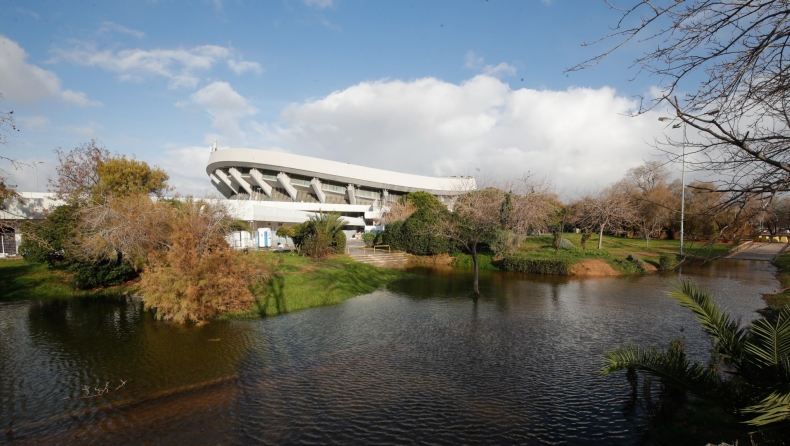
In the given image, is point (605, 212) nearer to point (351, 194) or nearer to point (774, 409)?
point (774, 409)

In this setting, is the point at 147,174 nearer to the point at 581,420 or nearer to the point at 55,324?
the point at 55,324

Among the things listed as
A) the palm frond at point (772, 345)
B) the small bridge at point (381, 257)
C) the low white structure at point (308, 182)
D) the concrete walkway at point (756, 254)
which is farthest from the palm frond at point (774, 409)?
the low white structure at point (308, 182)

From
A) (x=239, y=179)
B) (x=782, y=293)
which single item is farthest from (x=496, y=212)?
(x=239, y=179)

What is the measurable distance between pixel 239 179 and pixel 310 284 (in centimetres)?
4442

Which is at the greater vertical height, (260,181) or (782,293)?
(260,181)

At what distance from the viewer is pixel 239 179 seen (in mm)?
56156

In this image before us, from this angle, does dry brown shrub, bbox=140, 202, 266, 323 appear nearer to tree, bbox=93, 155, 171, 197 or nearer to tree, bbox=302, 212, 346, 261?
tree, bbox=302, 212, 346, 261

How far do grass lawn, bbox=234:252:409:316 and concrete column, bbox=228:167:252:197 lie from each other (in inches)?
1481

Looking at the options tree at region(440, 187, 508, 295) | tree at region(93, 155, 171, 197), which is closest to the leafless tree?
tree at region(440, 187, 508, 295)

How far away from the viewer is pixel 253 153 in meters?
53.8

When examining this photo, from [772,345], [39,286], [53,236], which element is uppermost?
[53,236]

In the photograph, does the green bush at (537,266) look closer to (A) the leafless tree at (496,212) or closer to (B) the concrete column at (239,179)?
(A) the leafless tree at (496,212)

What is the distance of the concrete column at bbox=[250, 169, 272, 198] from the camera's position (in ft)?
180

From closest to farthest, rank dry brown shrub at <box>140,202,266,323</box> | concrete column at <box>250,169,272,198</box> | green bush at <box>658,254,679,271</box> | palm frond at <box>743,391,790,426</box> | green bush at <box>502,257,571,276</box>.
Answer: palm frond at <box>743,391,790,426</box> → dry brown shrub at <box>140,202,266,323</box> → green bush at <box>502,257,571,276</box> → green bush at <box>658,254,679,271</box> → concrete column at <box>250,169,272,198</box>
